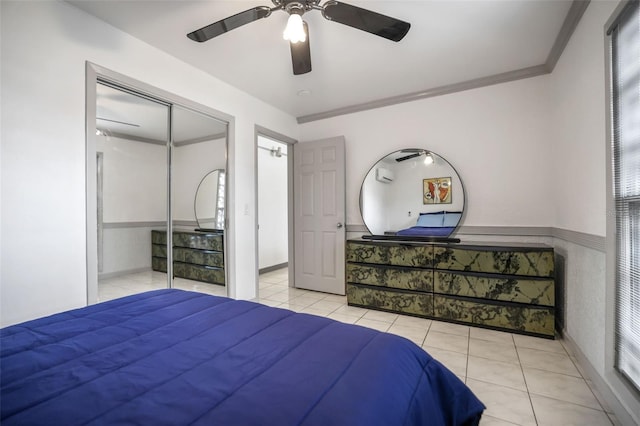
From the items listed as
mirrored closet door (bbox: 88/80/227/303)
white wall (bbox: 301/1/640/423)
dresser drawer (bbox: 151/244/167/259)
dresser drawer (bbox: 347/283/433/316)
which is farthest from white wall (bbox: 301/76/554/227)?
dresser drawer (bbox: 151/244/167/259)

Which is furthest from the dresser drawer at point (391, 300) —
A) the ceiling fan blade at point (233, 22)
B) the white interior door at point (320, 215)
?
the ceiling fan blade at point (233, 22)

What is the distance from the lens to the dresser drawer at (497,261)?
2512 mm

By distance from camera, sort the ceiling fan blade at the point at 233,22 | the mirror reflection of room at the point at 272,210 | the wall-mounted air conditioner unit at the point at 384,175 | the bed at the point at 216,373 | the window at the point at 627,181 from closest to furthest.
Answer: the bed at the point at 216,373 < the window at the point at 627,181 < the ceiling fan blade at the point at 233,22 < the wall-mounted air conditioner unit at the point at 384,175 < the mirror reflection of room at the point at 272,210

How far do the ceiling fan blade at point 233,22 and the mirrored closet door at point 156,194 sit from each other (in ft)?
3.14

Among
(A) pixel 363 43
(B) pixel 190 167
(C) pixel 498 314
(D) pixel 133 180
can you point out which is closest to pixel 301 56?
(A) pixel 363 43

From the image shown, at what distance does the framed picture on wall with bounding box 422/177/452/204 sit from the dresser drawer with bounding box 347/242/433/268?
2.10ft

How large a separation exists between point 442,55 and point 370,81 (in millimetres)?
765

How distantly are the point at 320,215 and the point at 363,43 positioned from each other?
2204mm

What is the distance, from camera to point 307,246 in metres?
4.13

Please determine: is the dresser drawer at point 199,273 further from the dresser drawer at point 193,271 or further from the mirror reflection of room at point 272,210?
the mirror reflection of room at point 272,210

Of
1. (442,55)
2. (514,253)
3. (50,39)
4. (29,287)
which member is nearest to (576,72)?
(442,55)

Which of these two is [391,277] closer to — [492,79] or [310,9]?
[492,79]

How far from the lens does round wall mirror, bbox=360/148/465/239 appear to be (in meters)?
3.26

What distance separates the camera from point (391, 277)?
315 centimetres
